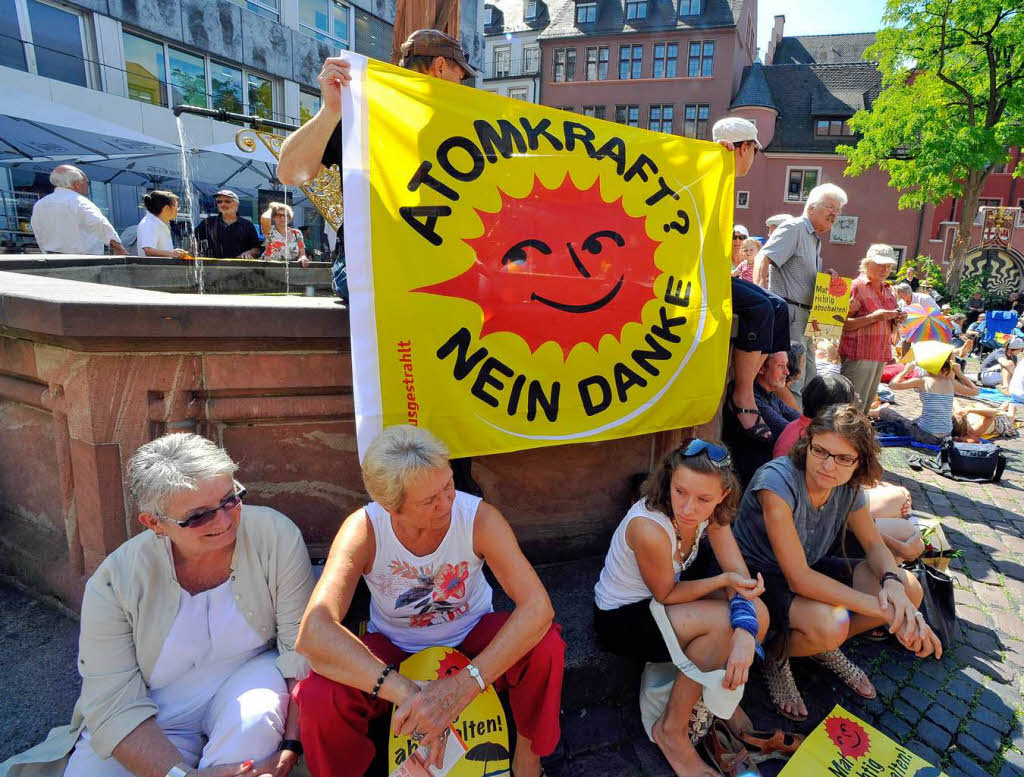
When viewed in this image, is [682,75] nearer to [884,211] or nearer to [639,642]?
[884,211]

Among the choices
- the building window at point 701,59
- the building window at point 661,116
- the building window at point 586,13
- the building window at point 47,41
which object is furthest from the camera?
the building window at point 586,13

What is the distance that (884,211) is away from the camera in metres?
31.1

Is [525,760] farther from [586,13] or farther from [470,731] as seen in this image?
[586,13]

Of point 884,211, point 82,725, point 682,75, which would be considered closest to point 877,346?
point 82,725

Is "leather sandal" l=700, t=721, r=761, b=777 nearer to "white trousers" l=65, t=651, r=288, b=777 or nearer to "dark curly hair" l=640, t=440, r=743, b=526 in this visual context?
"dark curly hair" l=640, t=440, r=743, b=526

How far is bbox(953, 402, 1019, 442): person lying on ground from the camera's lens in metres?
6.57

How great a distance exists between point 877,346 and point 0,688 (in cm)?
596

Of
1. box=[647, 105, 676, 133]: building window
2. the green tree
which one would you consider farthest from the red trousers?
box=[647, 105, 676, 133]: building window

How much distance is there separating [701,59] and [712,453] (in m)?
38.2

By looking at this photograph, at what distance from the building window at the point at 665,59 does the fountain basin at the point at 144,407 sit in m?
37.7

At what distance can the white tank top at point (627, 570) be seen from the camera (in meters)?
2.40

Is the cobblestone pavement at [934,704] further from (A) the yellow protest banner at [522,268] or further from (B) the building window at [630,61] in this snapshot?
(B) the building window at [630,61]

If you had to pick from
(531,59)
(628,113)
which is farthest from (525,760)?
(531,59)

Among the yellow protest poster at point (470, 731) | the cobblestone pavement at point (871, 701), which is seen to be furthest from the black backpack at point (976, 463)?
the yellow protest poster at point (470, 731)
